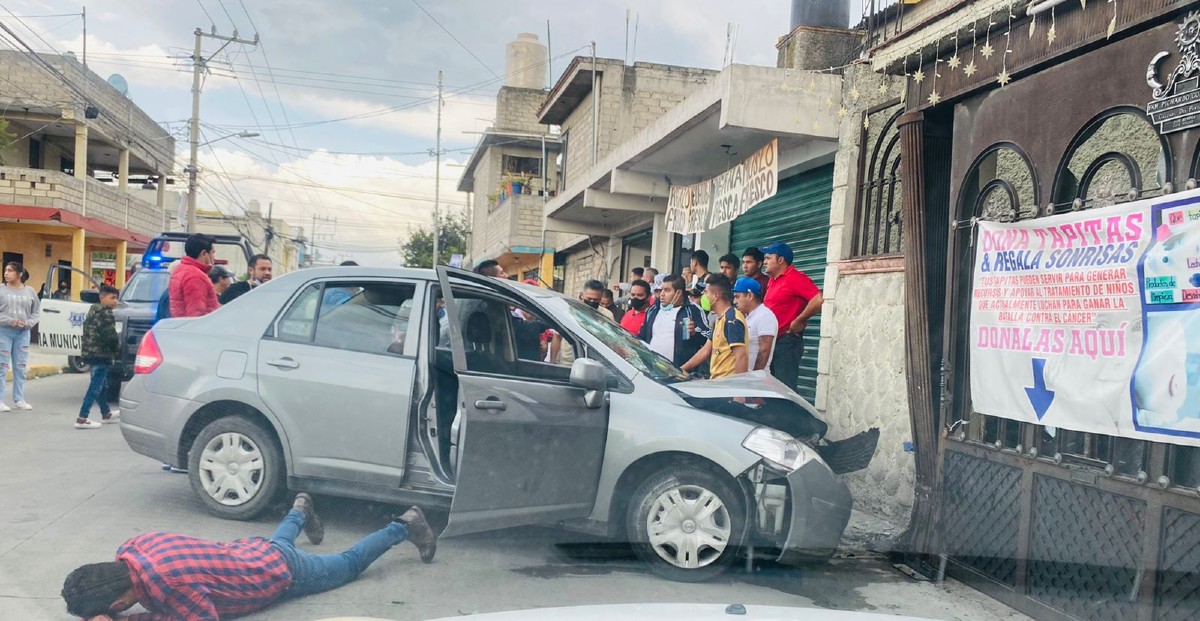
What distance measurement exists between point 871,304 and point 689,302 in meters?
1.97

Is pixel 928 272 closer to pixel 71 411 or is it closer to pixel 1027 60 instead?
pixel 1027 60

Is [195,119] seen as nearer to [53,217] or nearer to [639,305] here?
[53,217]

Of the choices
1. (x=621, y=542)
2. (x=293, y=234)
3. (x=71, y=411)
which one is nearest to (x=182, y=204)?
(x=71, y=411)

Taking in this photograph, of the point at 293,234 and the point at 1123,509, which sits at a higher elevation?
the point at 293,234

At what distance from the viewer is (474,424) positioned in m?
4.80

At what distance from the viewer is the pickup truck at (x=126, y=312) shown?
1112 cm

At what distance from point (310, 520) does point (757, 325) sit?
4120 mm

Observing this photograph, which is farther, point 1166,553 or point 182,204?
point 182,204

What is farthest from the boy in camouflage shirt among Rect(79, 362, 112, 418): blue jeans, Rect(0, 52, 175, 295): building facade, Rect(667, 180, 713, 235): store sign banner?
Rect(0, 52, 175, 295): building facade

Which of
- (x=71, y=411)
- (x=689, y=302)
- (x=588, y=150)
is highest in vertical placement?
(x=588, y=150)

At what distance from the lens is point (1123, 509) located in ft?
13.5

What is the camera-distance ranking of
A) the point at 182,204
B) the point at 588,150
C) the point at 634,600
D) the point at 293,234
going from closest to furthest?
the point at 634,600
the point at 588,150
the point at 182,204
the point at 293,234

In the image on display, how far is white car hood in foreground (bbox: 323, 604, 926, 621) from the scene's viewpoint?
83.4 inches

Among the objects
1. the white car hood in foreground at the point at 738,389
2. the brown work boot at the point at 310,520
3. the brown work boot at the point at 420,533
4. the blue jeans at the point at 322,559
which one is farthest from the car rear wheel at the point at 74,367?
the white car hood in foreground at the point at 738,389
